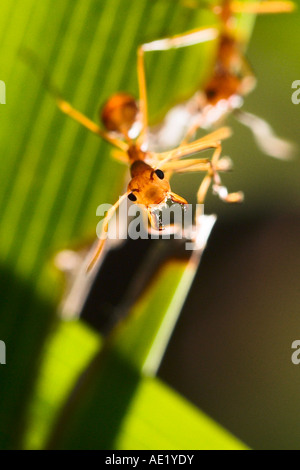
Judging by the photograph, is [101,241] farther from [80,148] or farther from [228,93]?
[228,93]

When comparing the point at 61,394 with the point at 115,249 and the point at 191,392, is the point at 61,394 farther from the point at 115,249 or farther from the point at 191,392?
the point at 191,392

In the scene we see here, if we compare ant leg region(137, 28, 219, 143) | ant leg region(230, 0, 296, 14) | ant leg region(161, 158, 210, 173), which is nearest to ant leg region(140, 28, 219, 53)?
ant leg region(137, 28, 219, 143)

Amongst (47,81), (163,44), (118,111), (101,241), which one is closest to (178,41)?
(163,44)

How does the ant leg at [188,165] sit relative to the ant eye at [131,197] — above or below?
above

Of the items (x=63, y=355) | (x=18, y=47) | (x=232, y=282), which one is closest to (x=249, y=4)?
(x=18, y=47)

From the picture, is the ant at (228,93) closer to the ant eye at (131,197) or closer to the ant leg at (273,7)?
the ant leg at (273,7)

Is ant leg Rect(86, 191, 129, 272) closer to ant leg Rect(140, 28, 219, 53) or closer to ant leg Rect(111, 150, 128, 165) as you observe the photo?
ant leg Rect(111, 150, 128, 165)

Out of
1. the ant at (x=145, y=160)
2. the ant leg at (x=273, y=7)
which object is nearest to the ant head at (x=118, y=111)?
the ant at (x=145, y=160)
